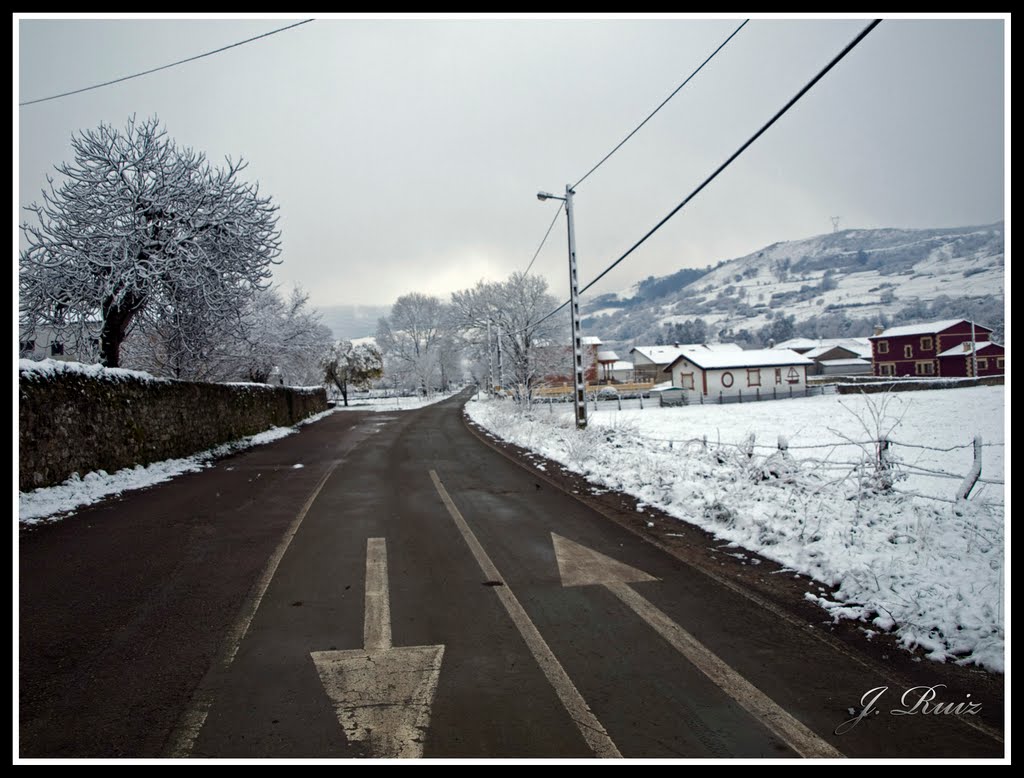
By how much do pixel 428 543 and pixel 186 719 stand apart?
363cm

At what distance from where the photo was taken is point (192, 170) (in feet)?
51.8

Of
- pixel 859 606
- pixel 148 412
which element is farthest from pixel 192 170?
pixel 859 606

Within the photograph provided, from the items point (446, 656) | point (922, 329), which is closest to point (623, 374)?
point (922, 329)

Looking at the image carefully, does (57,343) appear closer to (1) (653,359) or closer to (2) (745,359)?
(2) (745,359)

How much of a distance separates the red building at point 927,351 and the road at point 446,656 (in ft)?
70.2

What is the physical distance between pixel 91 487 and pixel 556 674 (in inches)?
412

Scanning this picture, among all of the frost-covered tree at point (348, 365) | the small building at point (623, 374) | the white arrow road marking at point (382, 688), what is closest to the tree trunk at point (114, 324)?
the white arrow road marking at point (382, 688)

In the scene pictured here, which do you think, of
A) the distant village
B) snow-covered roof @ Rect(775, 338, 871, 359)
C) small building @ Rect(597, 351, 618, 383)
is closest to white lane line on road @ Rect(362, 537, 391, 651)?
the distant village

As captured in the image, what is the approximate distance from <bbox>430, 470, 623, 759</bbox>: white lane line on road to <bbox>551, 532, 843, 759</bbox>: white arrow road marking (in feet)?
2.22

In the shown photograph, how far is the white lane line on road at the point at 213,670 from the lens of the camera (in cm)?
260

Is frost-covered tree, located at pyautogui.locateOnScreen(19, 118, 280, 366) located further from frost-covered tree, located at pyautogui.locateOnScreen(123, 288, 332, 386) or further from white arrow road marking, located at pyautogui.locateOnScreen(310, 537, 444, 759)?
white arrow road marking, located at pyautogui.locateOnScreen(310, 537, 444, 759)

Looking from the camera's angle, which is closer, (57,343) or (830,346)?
(57,343)

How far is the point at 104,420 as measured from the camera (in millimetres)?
11359
